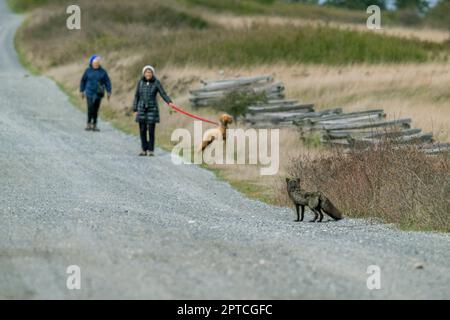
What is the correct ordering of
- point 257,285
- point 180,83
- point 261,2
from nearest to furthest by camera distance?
point 257,285 < point 180,83 < point 261,2

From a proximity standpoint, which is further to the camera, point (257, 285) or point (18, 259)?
point (18, 259)

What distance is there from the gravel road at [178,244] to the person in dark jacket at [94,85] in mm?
6660

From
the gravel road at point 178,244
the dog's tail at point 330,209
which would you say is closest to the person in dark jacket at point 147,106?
the gravel road at point 178,244

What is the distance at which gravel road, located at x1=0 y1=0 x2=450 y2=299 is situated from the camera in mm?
8119

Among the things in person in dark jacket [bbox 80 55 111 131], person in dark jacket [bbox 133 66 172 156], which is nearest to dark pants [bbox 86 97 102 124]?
person in dark jacket [bbox 80 55 111 131]

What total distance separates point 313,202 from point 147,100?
28.4 feet

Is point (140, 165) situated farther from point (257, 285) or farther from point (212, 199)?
point (257, 285)

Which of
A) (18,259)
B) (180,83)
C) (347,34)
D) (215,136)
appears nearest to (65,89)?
(180,83)

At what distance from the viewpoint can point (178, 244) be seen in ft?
32.5

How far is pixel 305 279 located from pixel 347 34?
28.6 metres

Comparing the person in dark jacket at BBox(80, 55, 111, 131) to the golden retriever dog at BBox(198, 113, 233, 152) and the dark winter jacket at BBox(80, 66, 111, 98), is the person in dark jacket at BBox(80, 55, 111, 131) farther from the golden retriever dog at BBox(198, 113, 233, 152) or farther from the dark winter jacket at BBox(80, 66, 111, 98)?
the golden retriever dog at BBox(198, 113, 233, 152)

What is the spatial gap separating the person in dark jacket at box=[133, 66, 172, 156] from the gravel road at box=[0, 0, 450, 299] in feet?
7.94

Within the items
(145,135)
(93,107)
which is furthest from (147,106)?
(93,107)

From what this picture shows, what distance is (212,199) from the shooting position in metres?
15.8
